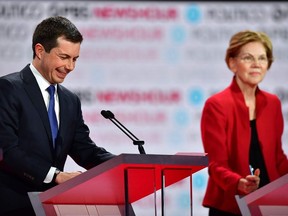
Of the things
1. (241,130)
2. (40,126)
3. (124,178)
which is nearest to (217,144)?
(241,130)

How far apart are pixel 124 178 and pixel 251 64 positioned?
1.67m

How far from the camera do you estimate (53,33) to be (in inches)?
140

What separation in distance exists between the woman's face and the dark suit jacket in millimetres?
1092

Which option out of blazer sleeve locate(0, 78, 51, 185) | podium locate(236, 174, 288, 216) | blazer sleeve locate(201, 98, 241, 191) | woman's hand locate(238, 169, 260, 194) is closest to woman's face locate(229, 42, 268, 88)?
blazer sleeve locate(201, 98, 241, 191)

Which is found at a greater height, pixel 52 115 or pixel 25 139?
pixel 52 115

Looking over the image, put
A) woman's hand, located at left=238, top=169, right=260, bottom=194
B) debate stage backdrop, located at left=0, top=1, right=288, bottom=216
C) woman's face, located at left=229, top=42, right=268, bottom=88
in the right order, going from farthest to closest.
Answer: debate stage backdrop, located at left=0, top=1, right=288, bottom=216
woman's face, located at left=229, top=42, right=268, bottom=88
woman's hand, located at left=238, top=169, right=260, bottom=194

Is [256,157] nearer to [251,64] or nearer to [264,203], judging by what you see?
[251,64]

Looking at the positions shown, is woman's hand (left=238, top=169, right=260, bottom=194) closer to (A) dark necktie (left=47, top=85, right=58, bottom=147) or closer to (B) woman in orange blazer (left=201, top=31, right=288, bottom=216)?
(B) woman in orange blazer (left=201, top=31, right=288, bottom=216)

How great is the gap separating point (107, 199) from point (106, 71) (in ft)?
8.16

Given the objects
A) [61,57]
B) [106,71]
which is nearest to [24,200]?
[61,57]

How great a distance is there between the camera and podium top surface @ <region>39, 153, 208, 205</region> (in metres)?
2.89

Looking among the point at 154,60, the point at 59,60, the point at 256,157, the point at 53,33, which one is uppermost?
the point at 154,60

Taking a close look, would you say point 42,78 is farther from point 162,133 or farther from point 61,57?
point 162,133

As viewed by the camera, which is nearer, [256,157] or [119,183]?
[119,183]
